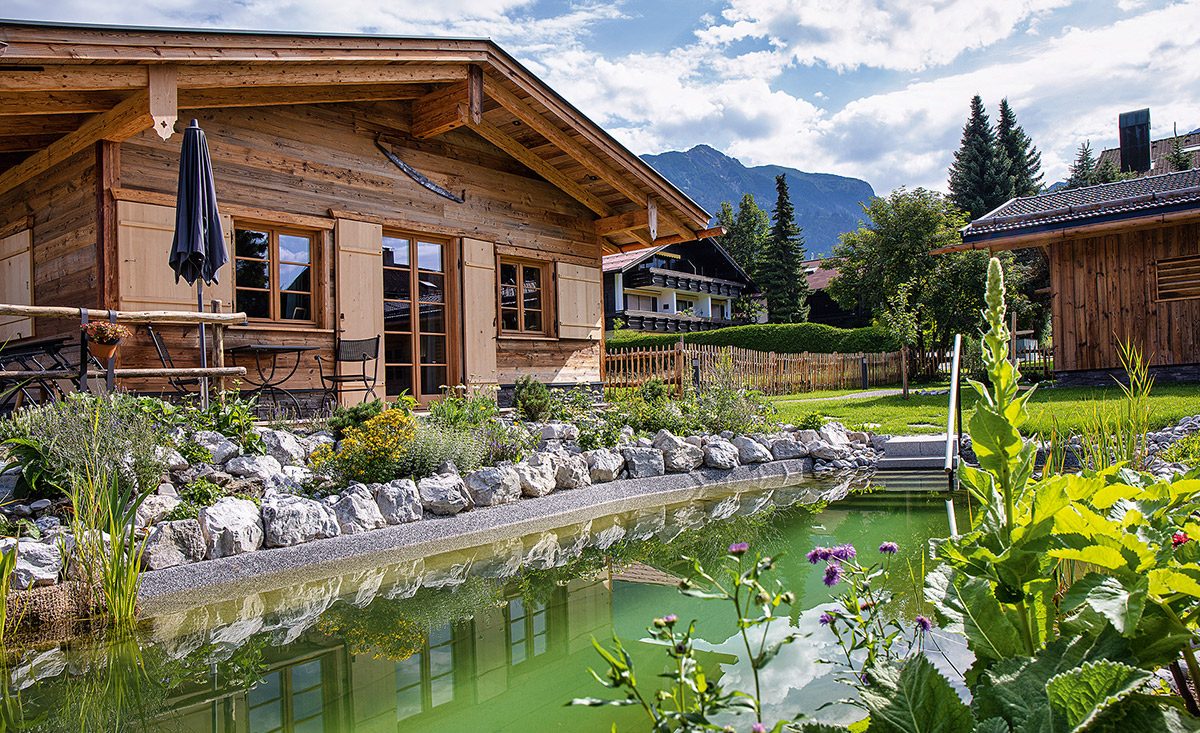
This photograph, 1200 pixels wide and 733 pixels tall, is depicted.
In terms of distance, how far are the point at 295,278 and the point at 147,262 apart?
62.1 inches

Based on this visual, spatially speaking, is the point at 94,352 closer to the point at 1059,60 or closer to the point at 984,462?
the point at 984,462

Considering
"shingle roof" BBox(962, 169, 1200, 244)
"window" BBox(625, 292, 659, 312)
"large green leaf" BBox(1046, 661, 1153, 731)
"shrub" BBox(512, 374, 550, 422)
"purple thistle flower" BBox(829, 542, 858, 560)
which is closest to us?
"large green leaf" BBox(1046, 661, 1153, 731)

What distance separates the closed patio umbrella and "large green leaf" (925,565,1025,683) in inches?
255

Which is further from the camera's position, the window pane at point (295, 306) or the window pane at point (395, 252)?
→ the window pane at point (395, 252)

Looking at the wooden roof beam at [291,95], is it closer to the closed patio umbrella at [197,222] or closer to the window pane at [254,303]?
the closed patio umbrella at [197,222]

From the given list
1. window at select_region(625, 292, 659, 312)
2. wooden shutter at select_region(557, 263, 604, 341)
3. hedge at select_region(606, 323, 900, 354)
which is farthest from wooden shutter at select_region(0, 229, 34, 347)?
window at select_region(625, 292, 659, 312)

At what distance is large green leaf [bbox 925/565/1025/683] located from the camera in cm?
144

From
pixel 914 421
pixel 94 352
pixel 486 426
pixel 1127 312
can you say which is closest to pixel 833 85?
pixel 1127 312

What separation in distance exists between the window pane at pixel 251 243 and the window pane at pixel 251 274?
0.29 feet

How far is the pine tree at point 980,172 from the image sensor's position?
35781mm

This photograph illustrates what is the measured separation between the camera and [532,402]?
902 centimetres

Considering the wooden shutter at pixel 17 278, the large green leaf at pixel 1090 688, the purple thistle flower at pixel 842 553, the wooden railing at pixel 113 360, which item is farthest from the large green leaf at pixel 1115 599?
the wooden shutter at pixel 17 278

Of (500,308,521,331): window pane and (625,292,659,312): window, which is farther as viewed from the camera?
(625,292,659,312): window

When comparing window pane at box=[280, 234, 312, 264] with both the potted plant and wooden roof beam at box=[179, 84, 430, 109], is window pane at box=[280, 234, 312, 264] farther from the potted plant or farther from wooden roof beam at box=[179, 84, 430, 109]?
the potted plant
